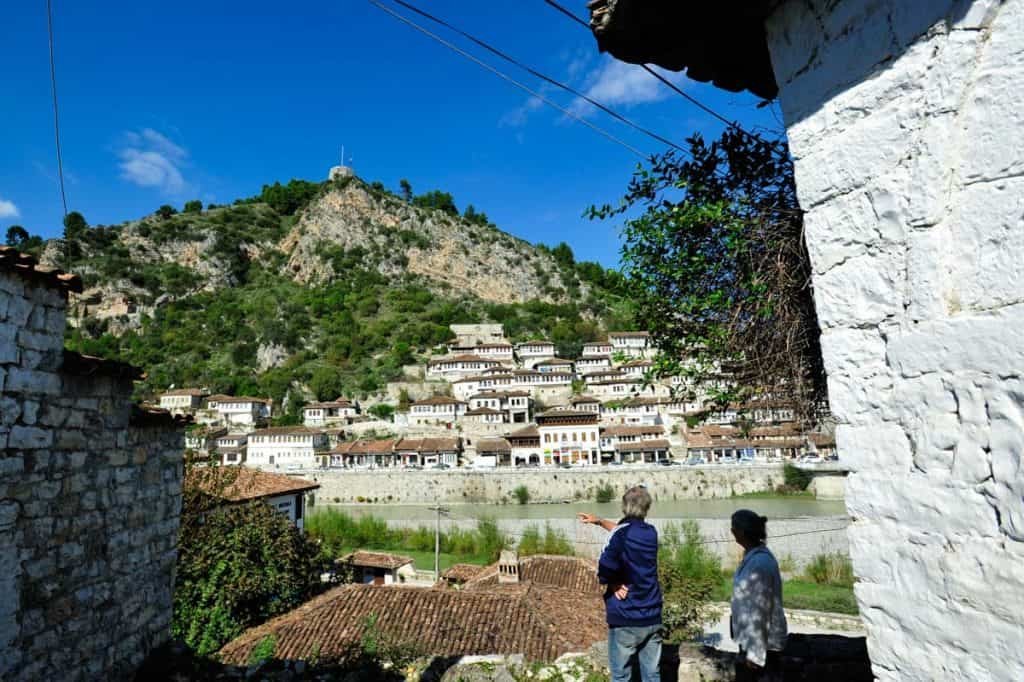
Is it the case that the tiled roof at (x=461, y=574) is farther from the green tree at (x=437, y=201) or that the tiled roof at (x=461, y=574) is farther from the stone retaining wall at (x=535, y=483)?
the green tree at (x=437, y=201)

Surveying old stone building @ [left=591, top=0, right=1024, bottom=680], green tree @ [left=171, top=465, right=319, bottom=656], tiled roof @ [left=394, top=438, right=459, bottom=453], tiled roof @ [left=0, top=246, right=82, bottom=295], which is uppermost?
tiled roof @ [left=0, top=246, right=82, bottom=295]

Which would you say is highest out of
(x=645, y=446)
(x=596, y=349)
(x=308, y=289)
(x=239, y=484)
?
(x=308, y=289)

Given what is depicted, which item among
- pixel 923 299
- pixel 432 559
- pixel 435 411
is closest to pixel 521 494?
pixel 432 559

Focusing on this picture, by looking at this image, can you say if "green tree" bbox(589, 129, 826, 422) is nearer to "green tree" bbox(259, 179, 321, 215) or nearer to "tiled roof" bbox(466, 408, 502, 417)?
"tiled roof" bbox(466, 408, 502, 417)

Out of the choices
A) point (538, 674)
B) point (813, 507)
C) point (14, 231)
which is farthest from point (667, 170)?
point (14, 231)

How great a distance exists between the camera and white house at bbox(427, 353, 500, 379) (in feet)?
281

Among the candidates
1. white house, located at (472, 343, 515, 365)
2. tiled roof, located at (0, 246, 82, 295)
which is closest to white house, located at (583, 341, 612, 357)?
white house, located at (472, 343, 515, 365)

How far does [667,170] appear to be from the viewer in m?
4.33

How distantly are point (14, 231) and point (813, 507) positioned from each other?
148888mm

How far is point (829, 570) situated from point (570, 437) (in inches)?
1406

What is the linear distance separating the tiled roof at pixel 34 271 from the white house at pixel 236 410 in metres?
78.0

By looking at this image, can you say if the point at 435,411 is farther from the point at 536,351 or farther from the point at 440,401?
the point at 536,351

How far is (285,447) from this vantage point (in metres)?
66.6

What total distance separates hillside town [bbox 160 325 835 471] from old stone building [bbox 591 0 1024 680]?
4756 cm
